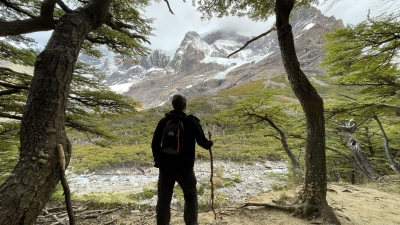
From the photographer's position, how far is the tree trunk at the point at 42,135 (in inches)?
56.2

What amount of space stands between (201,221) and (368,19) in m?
4.52

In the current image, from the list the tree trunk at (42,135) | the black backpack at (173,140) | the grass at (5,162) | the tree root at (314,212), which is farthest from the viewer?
the grass at (5,162)

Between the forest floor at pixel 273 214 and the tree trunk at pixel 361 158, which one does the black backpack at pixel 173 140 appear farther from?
the tree trunk at pixel 361 158

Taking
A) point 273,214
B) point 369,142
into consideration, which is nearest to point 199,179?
point 369,142

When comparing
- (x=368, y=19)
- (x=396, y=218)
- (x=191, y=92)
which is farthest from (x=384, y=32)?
(x=191, y=92)

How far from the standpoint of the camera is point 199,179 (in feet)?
57.4

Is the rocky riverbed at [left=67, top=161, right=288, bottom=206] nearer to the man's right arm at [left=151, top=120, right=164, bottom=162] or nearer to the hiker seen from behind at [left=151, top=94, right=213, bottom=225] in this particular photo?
the hiker seen from behind at [left=151, top=94, right=213, bottom=225]

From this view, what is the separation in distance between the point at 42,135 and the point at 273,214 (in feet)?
12.6

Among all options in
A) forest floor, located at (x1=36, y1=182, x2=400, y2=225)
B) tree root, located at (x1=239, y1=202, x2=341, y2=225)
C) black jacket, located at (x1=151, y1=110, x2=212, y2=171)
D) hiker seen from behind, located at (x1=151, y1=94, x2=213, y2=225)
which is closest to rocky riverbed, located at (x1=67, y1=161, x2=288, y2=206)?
forest floor, located at (x1=36, y1=182, x2=400, y2=225)

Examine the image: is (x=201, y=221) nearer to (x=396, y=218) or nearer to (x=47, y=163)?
(x=47, y=163)

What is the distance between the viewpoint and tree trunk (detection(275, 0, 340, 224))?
140 inches

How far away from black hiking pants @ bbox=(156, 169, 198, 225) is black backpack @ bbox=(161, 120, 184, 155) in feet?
1.05

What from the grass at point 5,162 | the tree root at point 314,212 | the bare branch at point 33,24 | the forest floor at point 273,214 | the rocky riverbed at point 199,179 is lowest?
the rocky riverbed at point 199,179

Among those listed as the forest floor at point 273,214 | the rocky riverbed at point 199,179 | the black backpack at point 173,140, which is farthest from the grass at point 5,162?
the black backpack at point 173,140
